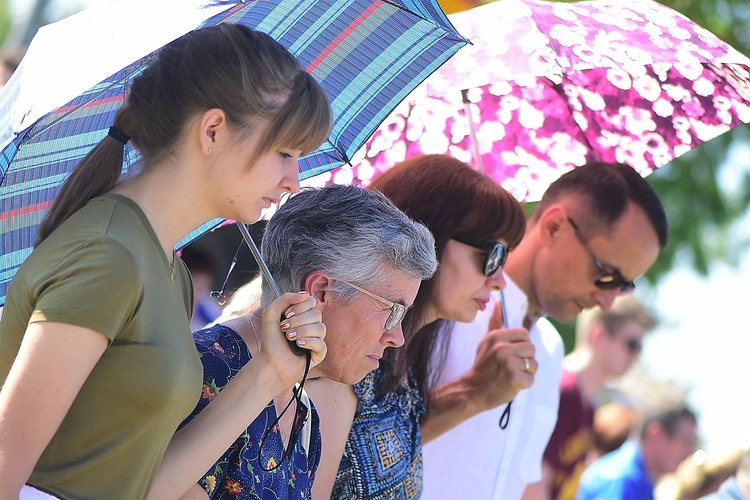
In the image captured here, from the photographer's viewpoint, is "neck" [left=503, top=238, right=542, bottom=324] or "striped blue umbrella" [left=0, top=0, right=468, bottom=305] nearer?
"striped blue umbrella" [left=0, top=0, right=468, bottom=305]

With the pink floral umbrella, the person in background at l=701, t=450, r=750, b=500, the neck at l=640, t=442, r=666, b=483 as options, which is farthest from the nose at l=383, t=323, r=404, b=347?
the neck at l=640, t=442, r=666, b=483

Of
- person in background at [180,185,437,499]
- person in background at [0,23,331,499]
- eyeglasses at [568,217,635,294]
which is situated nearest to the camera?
person in background at [0,23,331,499]

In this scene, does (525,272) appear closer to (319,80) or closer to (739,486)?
(319,80)

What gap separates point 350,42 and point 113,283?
1.25 metres

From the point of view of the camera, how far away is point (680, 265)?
9.06m

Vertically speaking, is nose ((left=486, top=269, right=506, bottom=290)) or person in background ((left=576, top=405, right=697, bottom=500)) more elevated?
nose ((left=486, top=269, right=506, bottom=290))

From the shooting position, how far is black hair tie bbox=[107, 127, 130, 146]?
2.50 meters

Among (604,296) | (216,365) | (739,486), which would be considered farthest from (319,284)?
(739,486)

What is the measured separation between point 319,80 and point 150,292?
1.10 meters

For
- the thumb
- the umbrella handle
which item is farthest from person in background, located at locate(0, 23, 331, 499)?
the thumb

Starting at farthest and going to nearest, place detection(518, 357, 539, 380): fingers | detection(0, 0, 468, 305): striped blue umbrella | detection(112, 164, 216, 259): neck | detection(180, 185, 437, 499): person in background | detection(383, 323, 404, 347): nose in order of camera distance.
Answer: detection(518, 357, 539, 380): fingers → detection(383, 323, 404, 347): nose → detection(180, 185, 437, 499): person in background → detection(0, 0, 468, 305): striped blue umbrella → detection(112, 164, 216, 259): neck

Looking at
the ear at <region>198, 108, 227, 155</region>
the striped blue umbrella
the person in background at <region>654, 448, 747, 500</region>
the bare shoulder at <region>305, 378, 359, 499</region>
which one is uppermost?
the ear at <region>198, 108, 227, 155</region>

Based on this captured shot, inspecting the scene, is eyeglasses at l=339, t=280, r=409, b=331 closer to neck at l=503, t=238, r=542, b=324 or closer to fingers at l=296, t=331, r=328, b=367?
fingers at l=296, t=331, r=328, b=367

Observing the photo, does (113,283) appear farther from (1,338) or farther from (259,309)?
(259,309)
